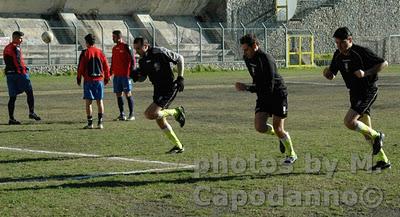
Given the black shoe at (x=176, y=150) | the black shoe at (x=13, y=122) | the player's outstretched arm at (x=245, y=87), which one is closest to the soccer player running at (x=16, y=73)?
the black shoe at (x=13, y=122)

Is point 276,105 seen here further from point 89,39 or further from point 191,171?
point 89,39

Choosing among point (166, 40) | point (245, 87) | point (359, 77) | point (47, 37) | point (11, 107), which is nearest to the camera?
point (359, 77)

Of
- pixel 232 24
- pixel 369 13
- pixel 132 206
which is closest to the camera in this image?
pixel 132 206

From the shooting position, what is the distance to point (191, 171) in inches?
407

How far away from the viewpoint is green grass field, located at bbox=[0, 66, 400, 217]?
817 cm

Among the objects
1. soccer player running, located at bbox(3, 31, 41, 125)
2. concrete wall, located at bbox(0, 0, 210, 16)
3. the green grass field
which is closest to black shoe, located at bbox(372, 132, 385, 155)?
the green grass field

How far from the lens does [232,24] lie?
56.4m

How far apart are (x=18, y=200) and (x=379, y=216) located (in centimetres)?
356

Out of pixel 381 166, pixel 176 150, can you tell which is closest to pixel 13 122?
pixel 176 150

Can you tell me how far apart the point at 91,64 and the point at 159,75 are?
4.01m

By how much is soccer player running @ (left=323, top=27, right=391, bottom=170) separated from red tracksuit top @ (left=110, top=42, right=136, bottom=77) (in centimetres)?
783

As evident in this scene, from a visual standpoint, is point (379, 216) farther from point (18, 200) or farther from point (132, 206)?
point (18, 200)

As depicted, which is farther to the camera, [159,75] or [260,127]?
[159,75]

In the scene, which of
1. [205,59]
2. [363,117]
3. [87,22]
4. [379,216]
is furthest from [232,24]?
[379,216]
